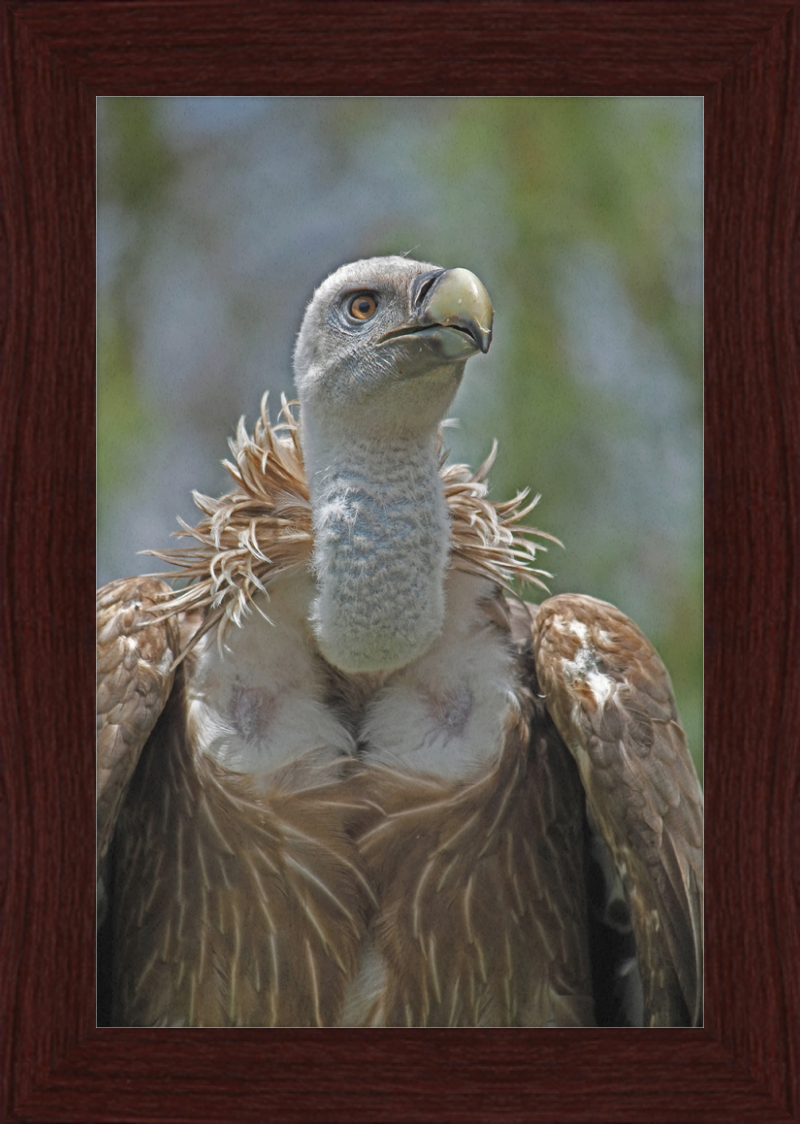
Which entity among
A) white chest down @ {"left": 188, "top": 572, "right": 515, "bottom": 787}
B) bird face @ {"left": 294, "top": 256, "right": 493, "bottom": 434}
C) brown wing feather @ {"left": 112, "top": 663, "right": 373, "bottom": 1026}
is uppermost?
bird face @ {"left": 294, "top": 256, "right": 493, "bottom": 434}

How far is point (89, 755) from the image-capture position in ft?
6.34

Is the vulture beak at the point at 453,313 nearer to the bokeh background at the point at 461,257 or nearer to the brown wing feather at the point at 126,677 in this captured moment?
the bokeh background at the point at 461,257

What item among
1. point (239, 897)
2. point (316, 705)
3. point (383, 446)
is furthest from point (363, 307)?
point (239, 897)

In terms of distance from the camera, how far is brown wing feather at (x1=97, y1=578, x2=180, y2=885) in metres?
1.97

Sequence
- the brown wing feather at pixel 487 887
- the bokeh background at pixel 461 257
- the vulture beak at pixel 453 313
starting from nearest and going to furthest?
the vulture beak at pixel 453 313, the bokeh background at pixel 461 257, the brown wing feather at pixel 487 887

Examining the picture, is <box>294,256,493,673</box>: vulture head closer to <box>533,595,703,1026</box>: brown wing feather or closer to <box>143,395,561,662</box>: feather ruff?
<box>143,395,561,662</box>: feather ruff

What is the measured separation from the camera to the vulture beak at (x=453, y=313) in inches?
70.5

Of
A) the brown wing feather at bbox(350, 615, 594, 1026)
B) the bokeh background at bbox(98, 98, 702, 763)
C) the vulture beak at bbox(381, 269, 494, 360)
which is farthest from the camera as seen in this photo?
the brown wing feather at bbox(350, 615, 594, 1026)

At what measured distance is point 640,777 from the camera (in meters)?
1.99

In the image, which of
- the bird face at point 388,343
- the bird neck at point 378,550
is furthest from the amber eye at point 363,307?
the bird neck at point 378,550

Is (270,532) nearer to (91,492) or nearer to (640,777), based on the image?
(91,492)

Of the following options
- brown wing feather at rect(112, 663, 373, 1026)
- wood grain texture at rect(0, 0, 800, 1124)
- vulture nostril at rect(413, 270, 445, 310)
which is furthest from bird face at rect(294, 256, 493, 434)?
brown wing feather at rect(112, 663, 373, 1026)

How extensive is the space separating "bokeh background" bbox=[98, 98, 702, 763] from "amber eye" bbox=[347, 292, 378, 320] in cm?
8
